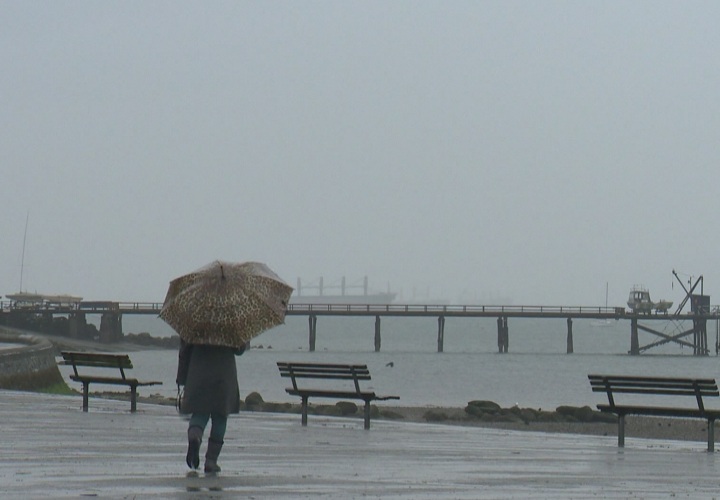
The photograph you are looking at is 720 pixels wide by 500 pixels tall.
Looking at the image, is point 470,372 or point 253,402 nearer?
point 253,402

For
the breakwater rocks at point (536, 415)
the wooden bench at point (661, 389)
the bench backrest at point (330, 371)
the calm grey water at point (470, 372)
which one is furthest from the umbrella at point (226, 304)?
the calm grey water at point (470, 372)

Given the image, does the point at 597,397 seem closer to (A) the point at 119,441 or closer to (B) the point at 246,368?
(B) the point at 246,368

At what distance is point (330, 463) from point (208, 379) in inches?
54.3

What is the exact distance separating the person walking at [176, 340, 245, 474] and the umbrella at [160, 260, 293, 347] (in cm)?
15

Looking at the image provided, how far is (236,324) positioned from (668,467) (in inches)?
161

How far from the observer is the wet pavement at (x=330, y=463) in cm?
891

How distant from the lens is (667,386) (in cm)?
1430

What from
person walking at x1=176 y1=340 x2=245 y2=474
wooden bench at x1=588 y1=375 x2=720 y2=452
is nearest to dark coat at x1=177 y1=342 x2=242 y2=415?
person walking at x1=176 y1=340 x2=245 y2=474

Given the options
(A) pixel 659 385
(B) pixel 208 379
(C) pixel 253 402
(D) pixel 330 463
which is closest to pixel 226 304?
(B) pixel 208 379

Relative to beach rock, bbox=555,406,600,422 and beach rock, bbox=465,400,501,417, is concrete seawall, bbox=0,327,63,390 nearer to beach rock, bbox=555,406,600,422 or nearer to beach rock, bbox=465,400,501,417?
beach rock, bbox=465,400,501,417

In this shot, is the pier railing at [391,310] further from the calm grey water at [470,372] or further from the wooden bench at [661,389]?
the wooden bench at [661,389]

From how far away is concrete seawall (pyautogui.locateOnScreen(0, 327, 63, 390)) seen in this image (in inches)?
909

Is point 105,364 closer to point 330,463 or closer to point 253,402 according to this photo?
point 330,463

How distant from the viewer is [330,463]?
10922 mm
